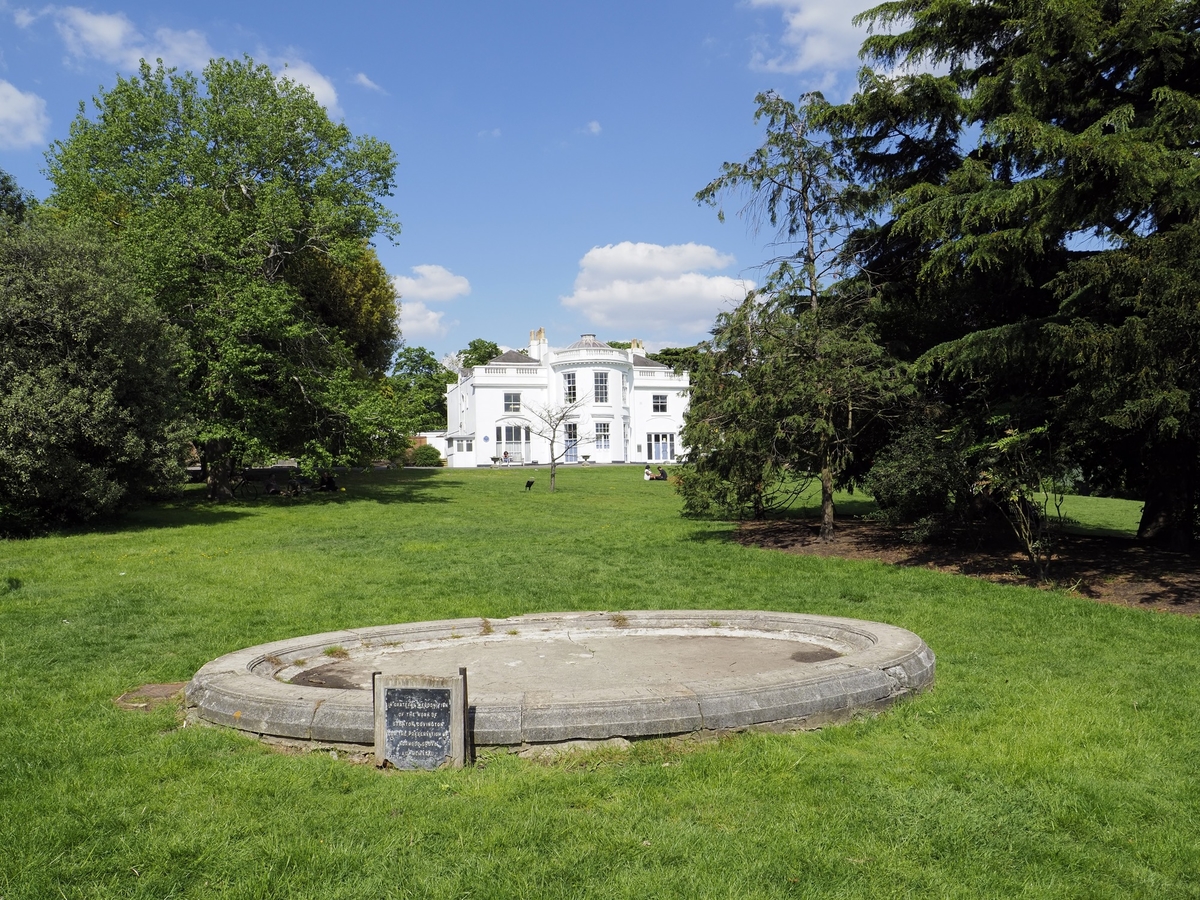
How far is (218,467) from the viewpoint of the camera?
27969 mm

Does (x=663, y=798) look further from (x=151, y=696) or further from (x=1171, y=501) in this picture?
(x=1171, y=501)

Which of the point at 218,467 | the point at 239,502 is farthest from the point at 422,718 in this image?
the point at 218,467

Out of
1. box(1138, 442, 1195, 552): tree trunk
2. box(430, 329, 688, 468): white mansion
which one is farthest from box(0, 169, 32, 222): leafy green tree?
box(1138, 442, 1195, 552): tree trunk

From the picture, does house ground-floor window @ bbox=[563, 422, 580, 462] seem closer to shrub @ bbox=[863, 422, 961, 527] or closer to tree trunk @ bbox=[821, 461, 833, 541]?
tree trunk @ bbox=[821, 461, 833, 541]

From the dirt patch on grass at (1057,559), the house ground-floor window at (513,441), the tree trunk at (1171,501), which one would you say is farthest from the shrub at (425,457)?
the tree trunk at (1171,501)

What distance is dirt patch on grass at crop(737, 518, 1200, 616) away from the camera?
11.7 m

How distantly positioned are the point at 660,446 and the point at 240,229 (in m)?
36.2

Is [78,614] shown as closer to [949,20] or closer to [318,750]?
[318,750]

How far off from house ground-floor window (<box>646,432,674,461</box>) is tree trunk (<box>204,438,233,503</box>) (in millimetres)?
32756

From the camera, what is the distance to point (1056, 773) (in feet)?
16.6

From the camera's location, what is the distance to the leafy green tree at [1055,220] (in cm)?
1036

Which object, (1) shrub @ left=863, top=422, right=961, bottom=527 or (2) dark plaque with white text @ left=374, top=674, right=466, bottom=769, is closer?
(2) dark plaque with white text @ left=374, top=674, right=466, bottom=769

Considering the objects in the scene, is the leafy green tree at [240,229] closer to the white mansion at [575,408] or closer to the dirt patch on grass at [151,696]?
the dirt patch on grass at [151,696]

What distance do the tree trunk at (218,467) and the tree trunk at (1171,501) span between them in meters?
24.8
